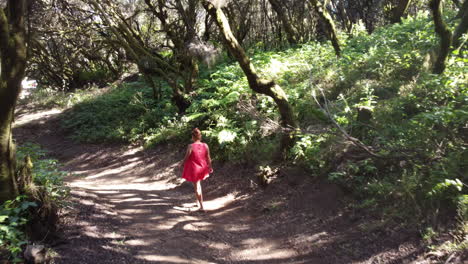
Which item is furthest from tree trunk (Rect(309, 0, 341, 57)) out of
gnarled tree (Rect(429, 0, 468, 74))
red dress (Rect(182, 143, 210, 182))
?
red dress (Rect(182, 143, 210, 182))

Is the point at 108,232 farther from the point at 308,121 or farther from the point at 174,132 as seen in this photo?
the point at 174,132

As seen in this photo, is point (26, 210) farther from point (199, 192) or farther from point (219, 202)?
point (219, 202)

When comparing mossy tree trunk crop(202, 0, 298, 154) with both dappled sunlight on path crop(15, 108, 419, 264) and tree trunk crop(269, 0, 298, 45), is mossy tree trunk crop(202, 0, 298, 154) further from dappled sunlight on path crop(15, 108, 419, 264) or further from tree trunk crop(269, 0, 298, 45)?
tree trunk crop(269, 0, 298, 45)

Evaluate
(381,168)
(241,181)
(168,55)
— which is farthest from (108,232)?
(168,55)

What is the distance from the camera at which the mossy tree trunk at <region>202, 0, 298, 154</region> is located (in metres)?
7.77

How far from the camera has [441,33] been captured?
264 inches

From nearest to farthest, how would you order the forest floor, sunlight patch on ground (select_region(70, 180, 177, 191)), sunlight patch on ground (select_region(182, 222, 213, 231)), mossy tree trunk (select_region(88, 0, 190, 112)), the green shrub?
the green shrub
the forest floor
sunlight patch on ground (select_region(182, 222, 213, 231))
sunlight patch on ground (select_region(70, 180, 177, 191))
mossy tree trunk (select_region(88, 0, 190, 112))

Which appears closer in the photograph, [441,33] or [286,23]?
[441,33]

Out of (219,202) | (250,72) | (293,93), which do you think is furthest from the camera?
(293,93)

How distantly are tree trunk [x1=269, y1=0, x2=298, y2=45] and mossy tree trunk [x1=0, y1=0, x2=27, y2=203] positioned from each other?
12843mm

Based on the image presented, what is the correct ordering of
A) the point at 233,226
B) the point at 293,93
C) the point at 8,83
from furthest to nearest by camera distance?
the point at 293,93, the point at 233,226, the point at 8,83

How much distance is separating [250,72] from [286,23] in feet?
32.0

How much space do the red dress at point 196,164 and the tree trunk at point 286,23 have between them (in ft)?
34.4

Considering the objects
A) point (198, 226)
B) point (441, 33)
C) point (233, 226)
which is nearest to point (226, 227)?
point (233, 226)
